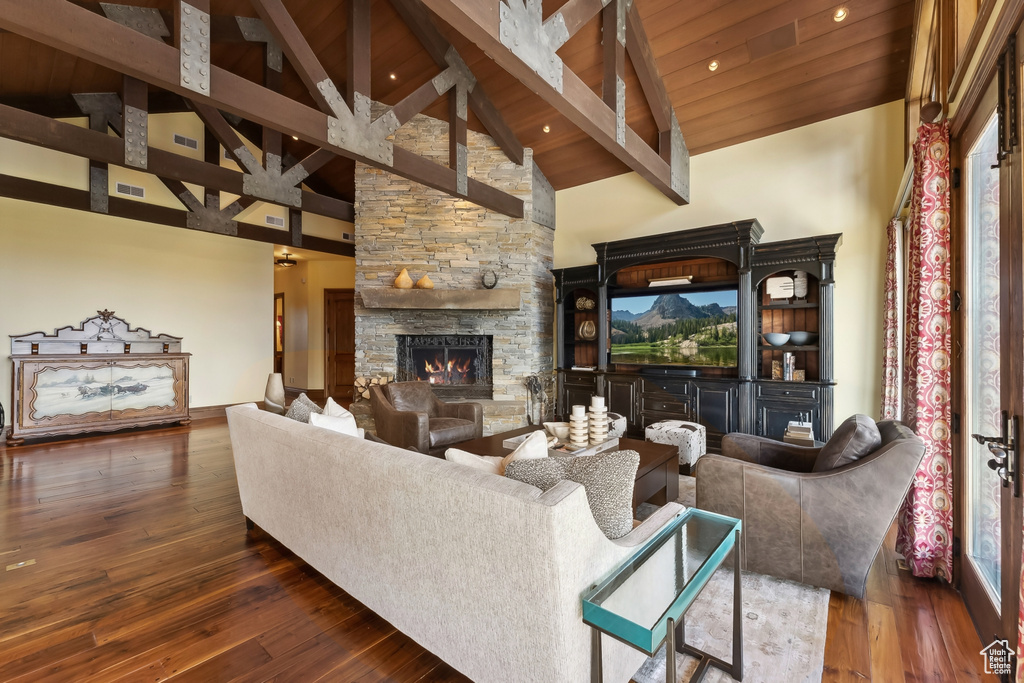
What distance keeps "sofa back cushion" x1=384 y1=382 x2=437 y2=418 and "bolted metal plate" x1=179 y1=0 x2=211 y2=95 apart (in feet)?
9.29

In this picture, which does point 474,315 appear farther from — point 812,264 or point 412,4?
point 812,264

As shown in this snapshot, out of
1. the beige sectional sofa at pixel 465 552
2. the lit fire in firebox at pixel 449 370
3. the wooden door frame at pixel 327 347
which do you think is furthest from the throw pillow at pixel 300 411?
the wooden door frame at pixel 327 347

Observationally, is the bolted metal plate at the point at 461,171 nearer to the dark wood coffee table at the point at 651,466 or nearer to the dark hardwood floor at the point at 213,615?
the dark wood coffee table at the point at 651,466

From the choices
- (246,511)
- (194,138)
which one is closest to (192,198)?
(194,138)

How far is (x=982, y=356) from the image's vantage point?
1.97 meters

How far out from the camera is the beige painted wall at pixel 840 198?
4262mm

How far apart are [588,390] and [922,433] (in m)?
3.65

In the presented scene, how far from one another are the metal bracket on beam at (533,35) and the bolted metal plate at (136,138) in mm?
3746

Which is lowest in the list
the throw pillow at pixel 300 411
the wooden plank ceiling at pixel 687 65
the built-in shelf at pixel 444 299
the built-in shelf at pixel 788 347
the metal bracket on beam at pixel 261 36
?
the throw pillow at pixel 300 411

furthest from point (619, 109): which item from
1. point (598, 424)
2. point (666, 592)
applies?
point (666, 592)

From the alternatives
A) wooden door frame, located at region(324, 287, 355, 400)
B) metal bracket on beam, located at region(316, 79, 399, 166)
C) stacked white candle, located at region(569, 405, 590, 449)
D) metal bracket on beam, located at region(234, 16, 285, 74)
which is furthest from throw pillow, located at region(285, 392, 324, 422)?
wooden door frame, located at region(324, 287, 355, 400)

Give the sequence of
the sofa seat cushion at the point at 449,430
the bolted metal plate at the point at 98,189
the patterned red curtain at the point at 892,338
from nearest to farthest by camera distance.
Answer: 1. the patterned red curtain at the point at 892,338
2. the sofa seat cushion at the point at 449,430
3. the bolted metal plate at the point at 98,189

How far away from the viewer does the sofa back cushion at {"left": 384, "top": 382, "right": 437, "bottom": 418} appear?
15.1 feet

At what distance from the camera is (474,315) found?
6.12 meters
